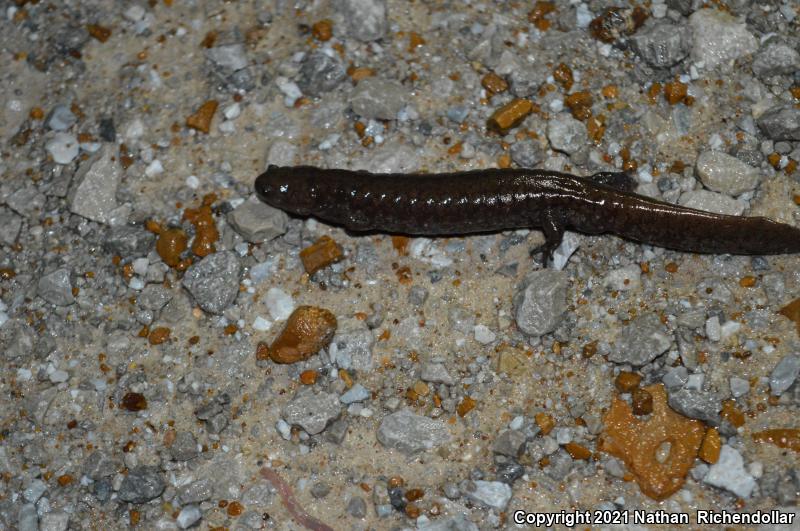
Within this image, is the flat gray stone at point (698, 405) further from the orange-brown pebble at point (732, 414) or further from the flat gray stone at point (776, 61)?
the flat gray stone at point (776, 61)

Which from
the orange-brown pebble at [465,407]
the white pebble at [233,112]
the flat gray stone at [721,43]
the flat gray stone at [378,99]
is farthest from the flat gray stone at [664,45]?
the white pebble at [233,112]

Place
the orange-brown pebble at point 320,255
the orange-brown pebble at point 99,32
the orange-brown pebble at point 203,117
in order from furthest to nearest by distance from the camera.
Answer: the orange-brown pebble at point 99,32, the orange-brown pebble at point 203,117, the orange-brown pebble at point 320,255

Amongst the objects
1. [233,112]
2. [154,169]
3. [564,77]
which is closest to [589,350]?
[564,77]

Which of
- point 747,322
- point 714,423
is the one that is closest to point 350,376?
point 714,423

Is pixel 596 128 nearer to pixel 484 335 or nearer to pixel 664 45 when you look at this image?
pixel 664 45

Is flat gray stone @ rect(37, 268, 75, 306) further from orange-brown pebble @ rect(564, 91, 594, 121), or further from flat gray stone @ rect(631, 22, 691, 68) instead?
flat gray stone @ rect(631, 22, 691, 68)

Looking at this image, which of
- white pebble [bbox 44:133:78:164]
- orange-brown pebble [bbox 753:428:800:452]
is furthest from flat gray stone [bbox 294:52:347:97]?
orange-brown pebble [bbox 753:428:800:452]
